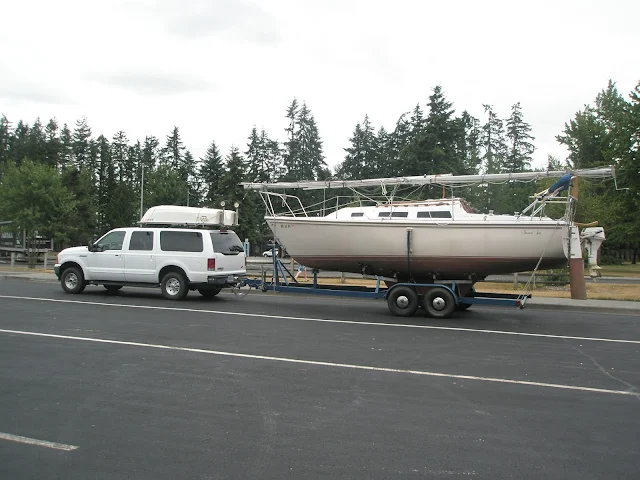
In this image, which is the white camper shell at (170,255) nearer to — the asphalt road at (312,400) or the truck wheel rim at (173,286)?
the truck wheel rim at (173,286)

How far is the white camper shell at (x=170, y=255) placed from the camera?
47.6ft

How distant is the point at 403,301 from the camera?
41.3 feet

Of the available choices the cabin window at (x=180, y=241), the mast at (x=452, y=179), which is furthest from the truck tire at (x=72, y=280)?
the mast at (x=452, y=179)

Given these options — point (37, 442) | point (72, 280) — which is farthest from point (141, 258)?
point (37, 442)

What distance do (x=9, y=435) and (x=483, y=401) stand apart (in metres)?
4.79

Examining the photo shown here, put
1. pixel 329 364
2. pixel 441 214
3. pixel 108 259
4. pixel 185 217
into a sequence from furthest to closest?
pixel 108 259 < pixel 185 217 < pixel 441 214 < pixel 329 364

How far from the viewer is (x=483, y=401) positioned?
237 inches

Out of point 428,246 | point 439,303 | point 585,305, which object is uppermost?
point 428,246

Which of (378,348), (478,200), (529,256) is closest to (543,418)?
(378,348)

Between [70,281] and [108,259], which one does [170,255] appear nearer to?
[108,259]

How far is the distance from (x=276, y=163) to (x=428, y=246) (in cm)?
6449

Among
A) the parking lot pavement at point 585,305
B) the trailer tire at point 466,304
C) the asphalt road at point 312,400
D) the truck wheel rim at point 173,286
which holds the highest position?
the truck wheel rim at point 173,286

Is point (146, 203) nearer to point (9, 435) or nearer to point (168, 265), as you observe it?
point (168, 265)

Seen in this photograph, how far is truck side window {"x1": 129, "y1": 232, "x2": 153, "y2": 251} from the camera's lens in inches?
585
